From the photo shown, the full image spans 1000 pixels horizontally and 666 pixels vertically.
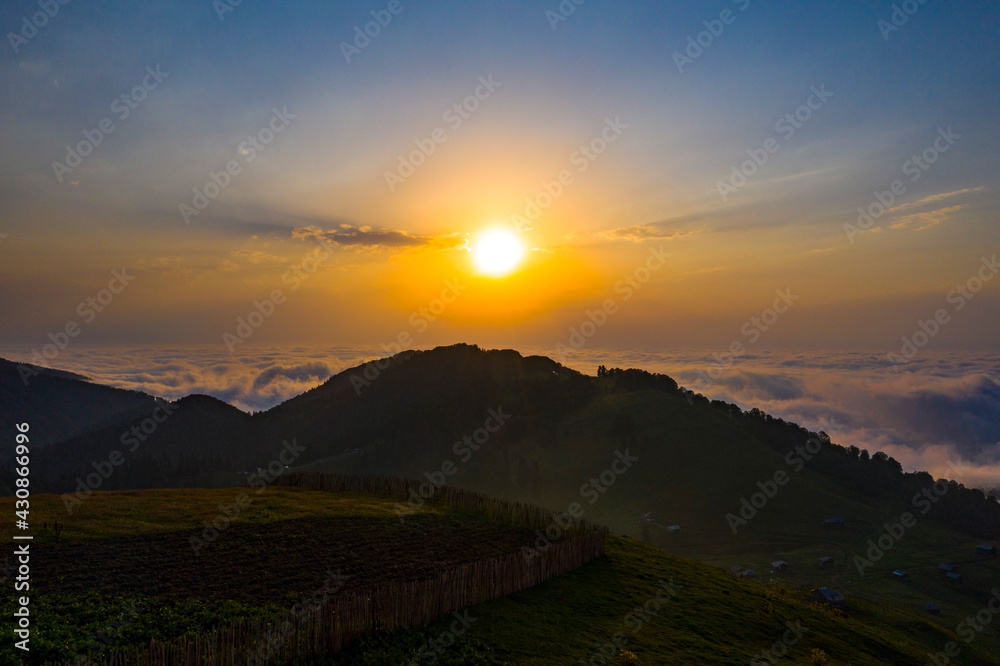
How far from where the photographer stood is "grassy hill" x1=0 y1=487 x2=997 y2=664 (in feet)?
80.0

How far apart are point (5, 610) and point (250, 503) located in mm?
22834

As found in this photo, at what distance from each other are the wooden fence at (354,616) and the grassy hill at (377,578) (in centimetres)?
73

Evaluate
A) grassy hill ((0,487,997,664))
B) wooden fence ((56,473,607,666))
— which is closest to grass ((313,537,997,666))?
grassy hill ((0,487,997,664))

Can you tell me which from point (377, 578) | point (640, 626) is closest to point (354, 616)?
point (377, 578)

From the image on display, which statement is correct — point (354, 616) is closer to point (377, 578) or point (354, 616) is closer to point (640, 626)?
point (377, 578)

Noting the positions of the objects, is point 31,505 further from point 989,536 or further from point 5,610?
point 989,536

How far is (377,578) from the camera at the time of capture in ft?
104

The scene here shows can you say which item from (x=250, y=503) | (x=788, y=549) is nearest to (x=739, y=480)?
(x=788, y=549)

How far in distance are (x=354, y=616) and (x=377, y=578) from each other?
28.2 feet

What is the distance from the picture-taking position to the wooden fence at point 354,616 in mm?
18766

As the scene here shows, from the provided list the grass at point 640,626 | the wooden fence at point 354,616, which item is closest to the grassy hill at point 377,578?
the grass at point 640,626

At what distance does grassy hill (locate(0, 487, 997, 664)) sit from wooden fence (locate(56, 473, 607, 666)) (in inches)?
28.6

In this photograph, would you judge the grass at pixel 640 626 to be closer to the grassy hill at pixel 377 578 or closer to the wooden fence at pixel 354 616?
the grassy hill at pixel 377 578

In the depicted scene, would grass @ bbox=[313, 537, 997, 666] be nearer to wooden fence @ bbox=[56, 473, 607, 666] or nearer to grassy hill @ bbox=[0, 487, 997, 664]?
grassy hill @ bbox=[0, 487, 997, 664]
